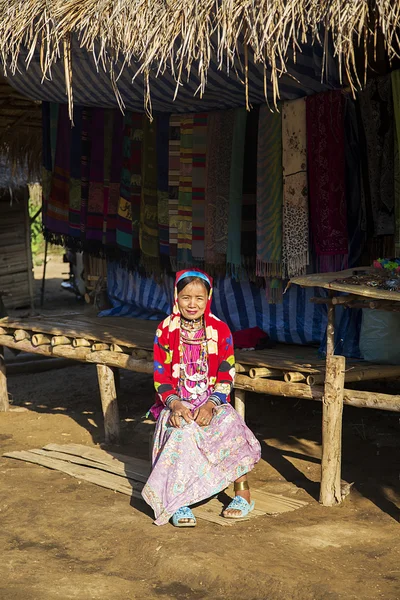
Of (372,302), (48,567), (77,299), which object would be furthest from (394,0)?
(77,299)

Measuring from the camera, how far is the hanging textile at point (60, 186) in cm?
812

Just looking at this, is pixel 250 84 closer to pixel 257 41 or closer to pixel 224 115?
pixel 224 115

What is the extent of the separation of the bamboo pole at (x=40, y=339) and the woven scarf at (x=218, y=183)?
1.51 metres

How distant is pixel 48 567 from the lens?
431 centimetres

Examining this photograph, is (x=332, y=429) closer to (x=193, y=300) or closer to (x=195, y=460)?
(x=195, y=460)

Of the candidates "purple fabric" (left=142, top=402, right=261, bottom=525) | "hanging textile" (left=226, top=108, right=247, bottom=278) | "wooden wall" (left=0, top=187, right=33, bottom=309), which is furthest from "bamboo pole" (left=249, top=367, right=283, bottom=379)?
"wooden wall" (left=0, top=187, right=33, bottom=309)

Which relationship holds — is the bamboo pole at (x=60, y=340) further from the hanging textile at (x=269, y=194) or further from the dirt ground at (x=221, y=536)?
the hanging textile at (x=269, y=194)

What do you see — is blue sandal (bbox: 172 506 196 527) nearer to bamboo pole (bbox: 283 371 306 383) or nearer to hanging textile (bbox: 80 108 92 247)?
bamboo pole (bbox: 283 371 306 383)

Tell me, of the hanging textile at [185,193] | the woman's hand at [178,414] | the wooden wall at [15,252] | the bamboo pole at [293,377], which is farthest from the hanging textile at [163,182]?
the wooden wall at [15,252]

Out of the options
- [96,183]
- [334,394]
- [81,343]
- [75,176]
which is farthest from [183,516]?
[75,176]

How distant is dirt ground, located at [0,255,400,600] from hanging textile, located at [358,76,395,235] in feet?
5.38

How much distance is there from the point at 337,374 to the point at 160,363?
1047 mm

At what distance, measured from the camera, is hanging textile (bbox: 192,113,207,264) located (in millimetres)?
6941

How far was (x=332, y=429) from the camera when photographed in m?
5.05
